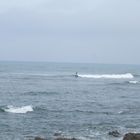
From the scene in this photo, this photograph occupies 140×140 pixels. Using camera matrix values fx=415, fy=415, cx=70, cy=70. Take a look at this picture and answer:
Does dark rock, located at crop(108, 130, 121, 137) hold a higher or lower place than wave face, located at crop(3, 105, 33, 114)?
higher

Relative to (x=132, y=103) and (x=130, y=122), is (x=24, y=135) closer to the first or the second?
(x=130, y=122)

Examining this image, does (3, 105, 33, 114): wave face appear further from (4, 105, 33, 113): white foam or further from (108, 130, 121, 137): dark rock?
(108, 130, 121, 137): dark rock

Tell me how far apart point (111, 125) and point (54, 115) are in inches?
297

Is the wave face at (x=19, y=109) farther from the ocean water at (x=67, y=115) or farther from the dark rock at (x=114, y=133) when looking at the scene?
the dark rock at (x=114, y=133)

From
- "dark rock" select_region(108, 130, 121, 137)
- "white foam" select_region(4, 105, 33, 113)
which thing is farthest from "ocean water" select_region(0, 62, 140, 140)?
"dark rock" select_region(108, 130, 121, 137)

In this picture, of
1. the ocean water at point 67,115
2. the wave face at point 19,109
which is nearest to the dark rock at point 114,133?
the ocean water at point 67,115

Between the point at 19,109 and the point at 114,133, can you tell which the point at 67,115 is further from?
the point at 114,133

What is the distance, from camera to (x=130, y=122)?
1502 inches

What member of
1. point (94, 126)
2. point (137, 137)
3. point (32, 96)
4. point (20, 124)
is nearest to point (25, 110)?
point (20, 124)

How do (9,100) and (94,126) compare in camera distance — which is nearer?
(94,126)

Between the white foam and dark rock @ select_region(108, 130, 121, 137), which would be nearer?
dark rock @ select_region(108, 130, 121, 137)

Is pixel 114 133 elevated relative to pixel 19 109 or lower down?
elevated

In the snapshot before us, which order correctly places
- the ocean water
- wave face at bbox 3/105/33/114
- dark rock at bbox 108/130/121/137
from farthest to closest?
wave face at bbox 3/105/33/114 → the ocean water → dark rock at bbox 108/130/121/137

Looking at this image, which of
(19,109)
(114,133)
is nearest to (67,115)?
(19,109)
